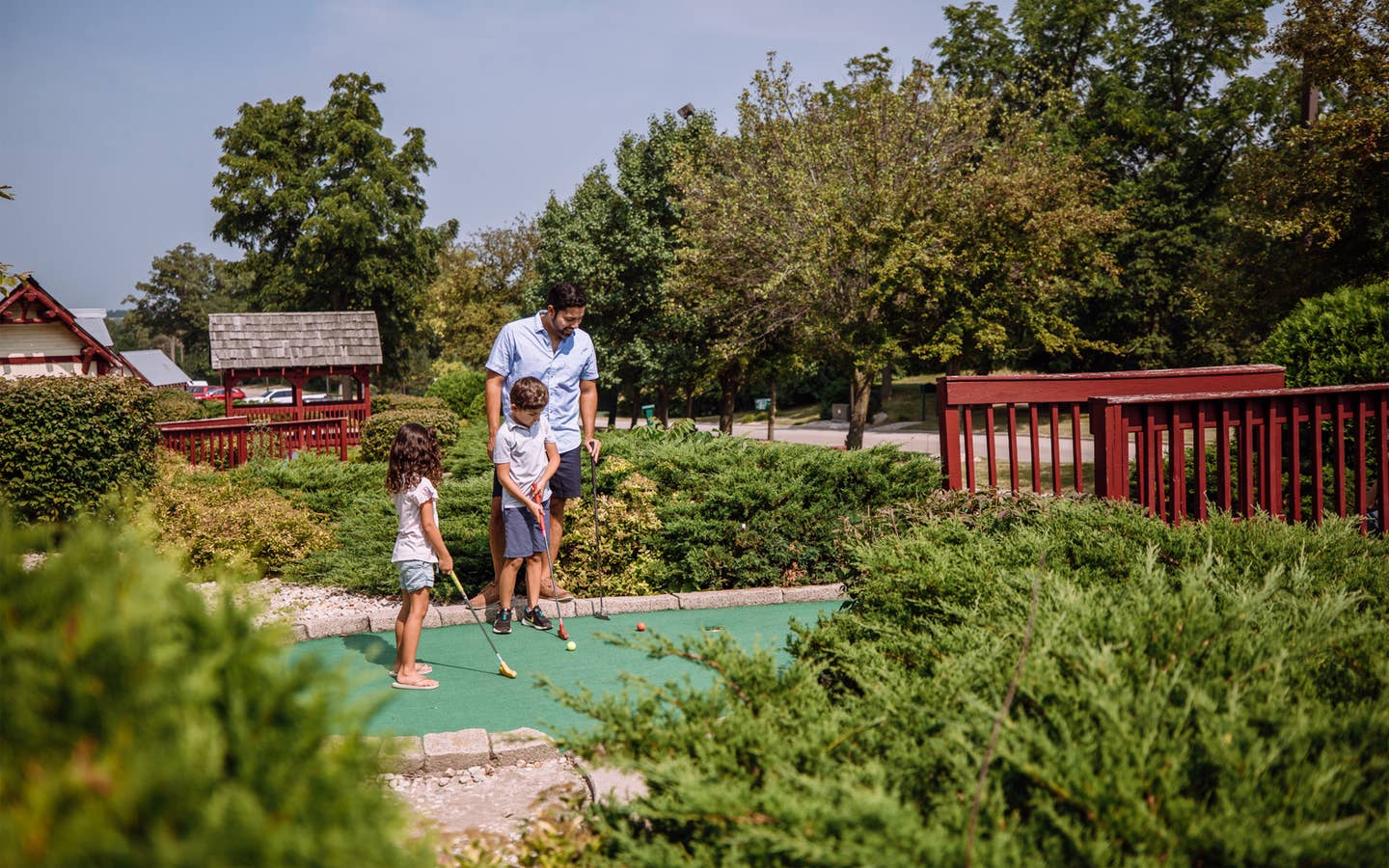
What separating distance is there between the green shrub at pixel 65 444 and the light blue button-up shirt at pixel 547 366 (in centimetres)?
657

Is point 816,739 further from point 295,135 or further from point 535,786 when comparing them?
point 295,135

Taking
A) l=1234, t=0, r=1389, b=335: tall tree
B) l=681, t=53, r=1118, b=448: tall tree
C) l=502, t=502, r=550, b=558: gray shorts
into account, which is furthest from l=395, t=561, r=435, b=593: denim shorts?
l=1234, t=0, r=1389, b=335: tall tree

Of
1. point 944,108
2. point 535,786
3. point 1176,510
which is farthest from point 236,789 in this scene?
point 944,108

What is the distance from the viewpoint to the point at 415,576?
531 cm

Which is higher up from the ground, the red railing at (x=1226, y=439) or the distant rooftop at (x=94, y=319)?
the distant rooftop at (x=94, y=319)

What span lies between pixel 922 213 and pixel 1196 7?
23.8 metres

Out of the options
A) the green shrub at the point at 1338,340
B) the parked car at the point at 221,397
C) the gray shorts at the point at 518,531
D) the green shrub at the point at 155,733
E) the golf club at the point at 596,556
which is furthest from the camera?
the parked car at the point at 221,397

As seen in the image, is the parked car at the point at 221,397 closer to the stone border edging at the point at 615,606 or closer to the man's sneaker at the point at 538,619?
the stone border edging at the point at 615,606

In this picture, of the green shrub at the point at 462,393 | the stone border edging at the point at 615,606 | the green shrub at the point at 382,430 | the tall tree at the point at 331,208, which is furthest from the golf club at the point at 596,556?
the tall tree at the point at 331,208

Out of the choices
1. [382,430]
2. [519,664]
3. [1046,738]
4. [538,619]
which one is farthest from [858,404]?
[1046,738]

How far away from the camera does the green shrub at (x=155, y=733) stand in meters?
1.19

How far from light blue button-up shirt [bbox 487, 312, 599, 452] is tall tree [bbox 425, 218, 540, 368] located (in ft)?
124

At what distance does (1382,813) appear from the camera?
1.98m

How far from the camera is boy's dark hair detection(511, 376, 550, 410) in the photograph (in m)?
5.93
